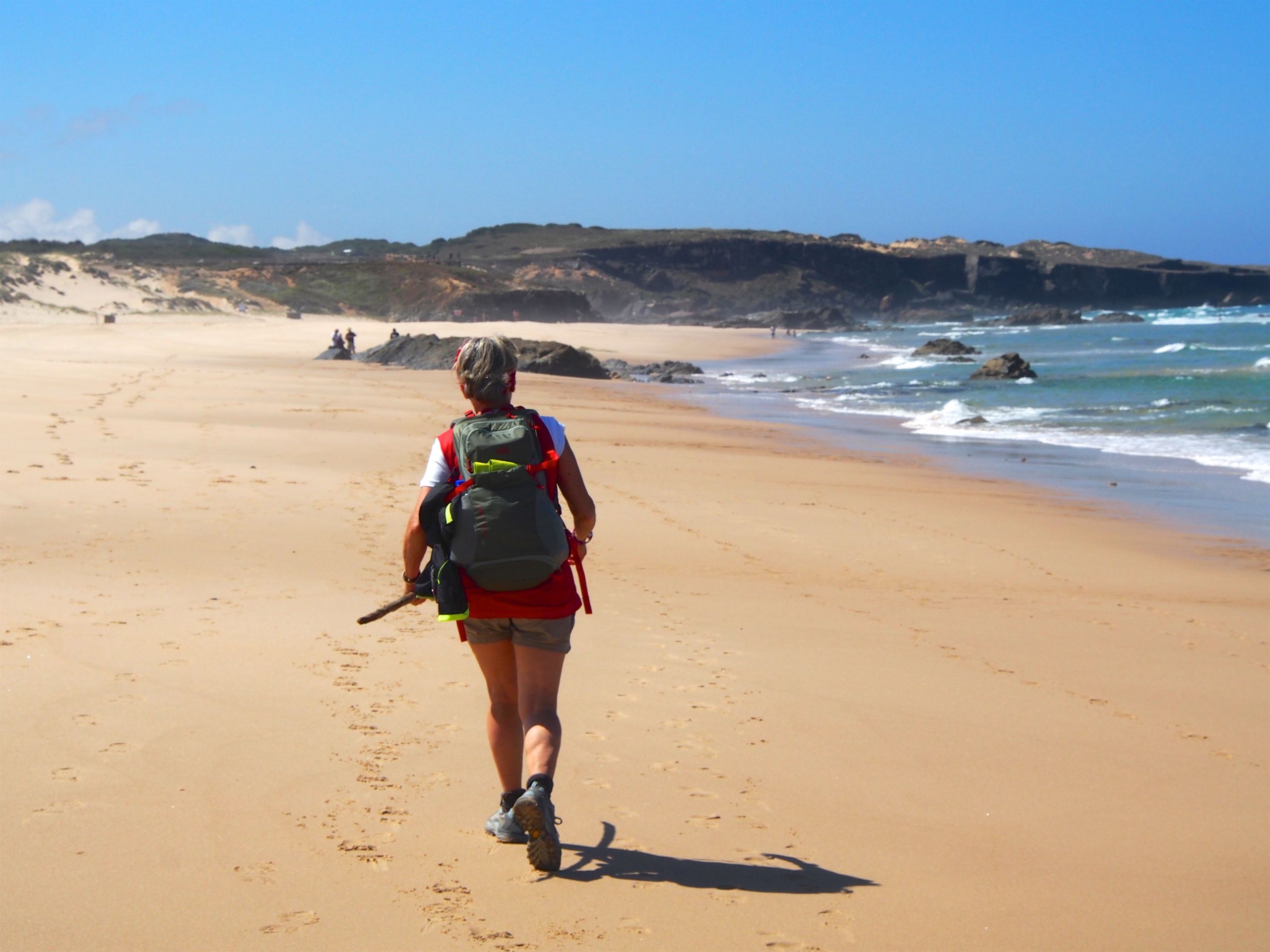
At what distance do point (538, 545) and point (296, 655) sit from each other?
2.11 m

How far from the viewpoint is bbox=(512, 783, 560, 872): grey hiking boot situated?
2939mm

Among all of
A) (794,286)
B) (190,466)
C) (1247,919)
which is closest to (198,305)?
(190,466)

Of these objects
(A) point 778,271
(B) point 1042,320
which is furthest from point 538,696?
(A) point 778,271

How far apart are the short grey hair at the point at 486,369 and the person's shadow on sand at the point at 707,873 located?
49.6 inches

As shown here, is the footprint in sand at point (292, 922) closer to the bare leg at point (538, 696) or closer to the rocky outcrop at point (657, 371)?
the bare leg at point (538, 696)

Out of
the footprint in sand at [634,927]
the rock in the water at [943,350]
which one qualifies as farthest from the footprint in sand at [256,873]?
the rock in the water at [943,350]

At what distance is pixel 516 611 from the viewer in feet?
10.2

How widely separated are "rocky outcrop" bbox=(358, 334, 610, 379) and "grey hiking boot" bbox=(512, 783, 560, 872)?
24188 mm

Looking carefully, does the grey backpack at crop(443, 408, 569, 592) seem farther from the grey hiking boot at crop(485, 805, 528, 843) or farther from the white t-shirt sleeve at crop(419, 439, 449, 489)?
the grey hiking boot at crop(485, 805, 528, 843)

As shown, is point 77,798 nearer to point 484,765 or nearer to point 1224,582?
point 484,765

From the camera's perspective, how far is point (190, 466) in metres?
9.34

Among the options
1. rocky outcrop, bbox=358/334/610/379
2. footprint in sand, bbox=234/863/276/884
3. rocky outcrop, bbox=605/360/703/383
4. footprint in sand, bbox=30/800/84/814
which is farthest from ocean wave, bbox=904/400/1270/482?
footprint in sand, bbox=30/800/84/814

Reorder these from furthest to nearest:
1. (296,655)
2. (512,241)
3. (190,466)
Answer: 1. (512,241)
2. (190,466)
3. (296,655)

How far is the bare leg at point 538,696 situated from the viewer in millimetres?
3164
